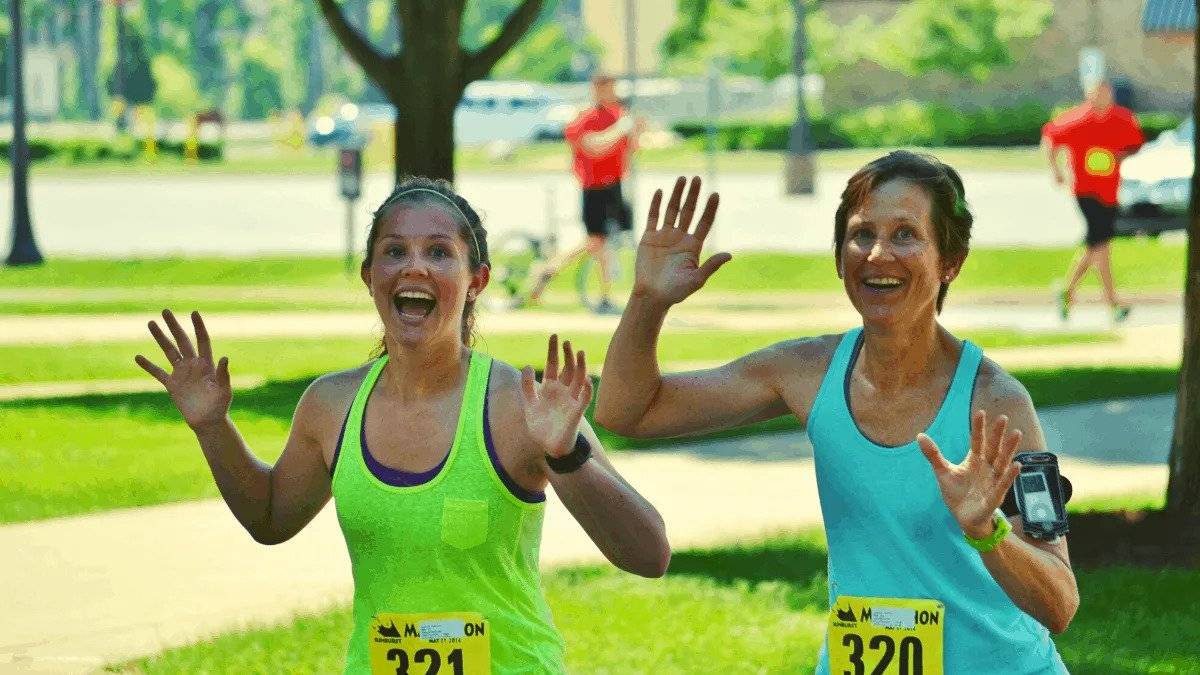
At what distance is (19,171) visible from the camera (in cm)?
2559

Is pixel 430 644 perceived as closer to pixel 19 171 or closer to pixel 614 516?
pixel 614 516

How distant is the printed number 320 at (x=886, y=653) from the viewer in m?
4.07

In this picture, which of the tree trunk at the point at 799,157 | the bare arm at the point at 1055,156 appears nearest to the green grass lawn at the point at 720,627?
the bare arm at the point at 1055,156

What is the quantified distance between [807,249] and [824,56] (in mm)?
37143

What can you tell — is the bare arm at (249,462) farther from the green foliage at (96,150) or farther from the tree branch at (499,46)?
the green foliage at (96,150)

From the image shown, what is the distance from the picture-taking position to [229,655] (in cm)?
713

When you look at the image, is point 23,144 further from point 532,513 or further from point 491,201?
point 532,513

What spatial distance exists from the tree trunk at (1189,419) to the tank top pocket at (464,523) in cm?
519

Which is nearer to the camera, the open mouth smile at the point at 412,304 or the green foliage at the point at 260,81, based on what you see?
the open mouth smile at the point at 412,304

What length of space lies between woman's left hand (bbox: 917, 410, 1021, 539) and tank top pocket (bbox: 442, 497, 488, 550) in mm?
838

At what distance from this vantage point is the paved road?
28.2m

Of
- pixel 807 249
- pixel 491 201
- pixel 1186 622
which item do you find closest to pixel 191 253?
pixel 807 249

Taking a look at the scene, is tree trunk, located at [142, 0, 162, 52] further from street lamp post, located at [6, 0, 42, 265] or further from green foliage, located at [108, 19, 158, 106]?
street lamp post, located at [6, 0, 42, 265]

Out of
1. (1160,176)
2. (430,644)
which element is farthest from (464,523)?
(1160,176)
